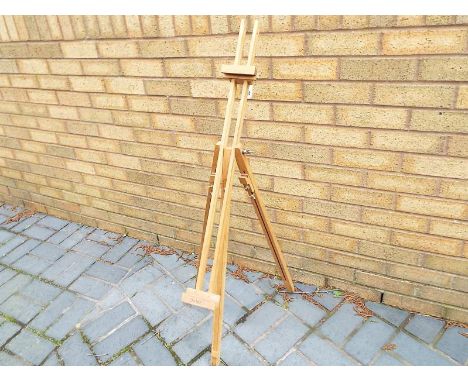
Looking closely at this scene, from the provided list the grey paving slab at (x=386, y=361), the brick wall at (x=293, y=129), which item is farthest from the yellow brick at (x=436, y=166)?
the grey paving slab at (x=386, y=361)

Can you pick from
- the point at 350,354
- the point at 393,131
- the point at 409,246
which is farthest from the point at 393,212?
the point at 350,354

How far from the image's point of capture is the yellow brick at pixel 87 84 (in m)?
3.20

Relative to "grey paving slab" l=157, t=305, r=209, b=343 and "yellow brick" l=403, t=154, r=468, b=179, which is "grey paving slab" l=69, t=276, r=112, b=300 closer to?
"grey paving slab" l=157, t=305, r=209, b=343

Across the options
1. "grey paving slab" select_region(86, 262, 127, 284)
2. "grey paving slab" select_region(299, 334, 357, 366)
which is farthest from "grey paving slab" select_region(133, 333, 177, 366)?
"grey paving slab" select_region(299, 334, 357, 366)

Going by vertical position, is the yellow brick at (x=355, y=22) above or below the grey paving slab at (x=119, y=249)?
above

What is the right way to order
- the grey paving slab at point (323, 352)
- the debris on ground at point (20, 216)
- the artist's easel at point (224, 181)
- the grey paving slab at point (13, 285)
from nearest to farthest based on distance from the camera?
the artist's easel at point (224, 181) < the grey paving slab at point (323, 352) < the grey paving slab at point (13, 285) < the debris on ground at point (20, 216)

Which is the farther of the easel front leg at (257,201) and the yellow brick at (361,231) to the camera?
the yellow brick at (361,231)

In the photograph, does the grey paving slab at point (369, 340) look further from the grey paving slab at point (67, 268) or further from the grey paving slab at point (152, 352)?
the grey paving slab at point (67, 268)

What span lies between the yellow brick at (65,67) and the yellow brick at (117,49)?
0.31 metres

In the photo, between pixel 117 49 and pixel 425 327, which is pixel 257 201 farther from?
pixel 117 49

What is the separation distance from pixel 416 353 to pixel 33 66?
3822 millimetres

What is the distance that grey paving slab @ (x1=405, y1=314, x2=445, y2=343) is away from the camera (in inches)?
101
